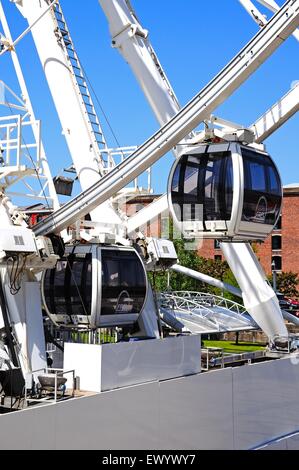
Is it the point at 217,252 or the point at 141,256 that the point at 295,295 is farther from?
the point at 141,256

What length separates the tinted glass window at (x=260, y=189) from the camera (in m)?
15.3

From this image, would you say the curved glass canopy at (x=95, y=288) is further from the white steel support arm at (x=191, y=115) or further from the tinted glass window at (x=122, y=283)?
the white steel support arm at (x=191, y=115)

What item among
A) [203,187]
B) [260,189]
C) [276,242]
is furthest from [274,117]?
[276,242]

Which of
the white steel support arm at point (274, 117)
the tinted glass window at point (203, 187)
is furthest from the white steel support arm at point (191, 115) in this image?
the white steel support arm at point (274, 117)

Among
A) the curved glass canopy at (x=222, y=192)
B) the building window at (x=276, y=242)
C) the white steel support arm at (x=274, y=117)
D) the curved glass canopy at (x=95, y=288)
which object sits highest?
the building window at (x=276, y=242)

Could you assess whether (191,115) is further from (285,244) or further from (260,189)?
(285,244)

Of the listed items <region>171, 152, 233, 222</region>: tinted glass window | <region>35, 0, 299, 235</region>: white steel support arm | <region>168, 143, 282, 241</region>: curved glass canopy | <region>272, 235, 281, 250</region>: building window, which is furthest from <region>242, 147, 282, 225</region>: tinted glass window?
<region>272, 235, 281, 250</region>: building window

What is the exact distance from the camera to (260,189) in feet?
51.6

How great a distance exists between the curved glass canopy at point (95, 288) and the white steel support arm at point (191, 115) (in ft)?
4.90

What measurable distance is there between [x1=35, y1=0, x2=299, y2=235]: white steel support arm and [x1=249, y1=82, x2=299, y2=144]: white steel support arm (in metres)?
3.94

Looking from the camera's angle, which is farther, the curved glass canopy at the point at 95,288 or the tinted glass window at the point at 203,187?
the curved glass canopy at the point at 95,288

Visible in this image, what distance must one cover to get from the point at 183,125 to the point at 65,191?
26.9 feet

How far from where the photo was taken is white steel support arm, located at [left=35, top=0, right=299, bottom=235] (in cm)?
1399

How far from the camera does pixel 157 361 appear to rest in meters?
14.8
